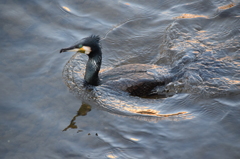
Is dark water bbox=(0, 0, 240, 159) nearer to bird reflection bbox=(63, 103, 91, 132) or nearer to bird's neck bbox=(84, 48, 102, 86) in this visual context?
bird reflection bbox=(63, 103, 91, 132)

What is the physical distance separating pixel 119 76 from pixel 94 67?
562mm

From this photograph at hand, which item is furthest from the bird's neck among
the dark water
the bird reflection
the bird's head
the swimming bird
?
the bird reflection

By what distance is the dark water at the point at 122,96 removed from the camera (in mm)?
5219

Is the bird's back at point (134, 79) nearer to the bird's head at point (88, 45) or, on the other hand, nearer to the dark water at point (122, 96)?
the dark water at point (122, 96)

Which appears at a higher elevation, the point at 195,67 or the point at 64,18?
the point at 64,18

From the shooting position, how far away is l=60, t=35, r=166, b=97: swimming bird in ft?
20.7

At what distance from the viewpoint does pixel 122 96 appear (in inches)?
248

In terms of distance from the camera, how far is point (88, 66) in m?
6.52

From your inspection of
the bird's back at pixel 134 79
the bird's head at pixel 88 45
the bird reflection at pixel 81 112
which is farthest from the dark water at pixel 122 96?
the bird's head at pixel 88 45

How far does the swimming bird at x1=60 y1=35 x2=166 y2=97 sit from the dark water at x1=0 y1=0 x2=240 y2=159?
19cm

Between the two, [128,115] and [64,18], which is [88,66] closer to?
[128,115]

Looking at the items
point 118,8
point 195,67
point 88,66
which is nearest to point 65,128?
point 88,66

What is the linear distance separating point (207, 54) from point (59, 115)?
395 cm

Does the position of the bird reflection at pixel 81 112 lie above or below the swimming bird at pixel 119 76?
below
